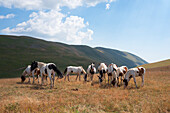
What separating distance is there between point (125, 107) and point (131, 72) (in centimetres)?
790

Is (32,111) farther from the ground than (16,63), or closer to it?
closer to it

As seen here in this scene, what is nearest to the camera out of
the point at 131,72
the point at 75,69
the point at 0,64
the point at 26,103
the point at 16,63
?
the point at 26,103

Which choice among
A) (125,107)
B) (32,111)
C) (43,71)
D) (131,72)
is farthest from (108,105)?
(43,71)

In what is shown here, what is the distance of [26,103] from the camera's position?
693 centimetres

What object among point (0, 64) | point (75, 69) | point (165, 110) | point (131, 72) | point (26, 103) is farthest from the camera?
point (0, 64)

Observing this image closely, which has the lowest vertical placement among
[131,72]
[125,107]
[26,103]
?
[125,107]

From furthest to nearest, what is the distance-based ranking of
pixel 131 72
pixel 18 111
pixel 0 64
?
pixel 0 64 → pixel 131 72 → pixel 18 111

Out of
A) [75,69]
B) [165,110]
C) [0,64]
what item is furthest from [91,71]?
[0,64]

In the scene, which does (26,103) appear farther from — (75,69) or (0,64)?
(0,64)

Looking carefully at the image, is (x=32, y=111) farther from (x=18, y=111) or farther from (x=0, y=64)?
(x=0, y=64)

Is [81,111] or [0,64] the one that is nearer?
[81,111]

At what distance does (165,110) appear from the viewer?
6402 millimetres

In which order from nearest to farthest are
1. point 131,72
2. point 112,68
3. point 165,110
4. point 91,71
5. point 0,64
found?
point 165,110 < point 131,72 < point 112,68 < point 91,71 < point 0,64

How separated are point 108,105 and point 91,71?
12316 millimetres
